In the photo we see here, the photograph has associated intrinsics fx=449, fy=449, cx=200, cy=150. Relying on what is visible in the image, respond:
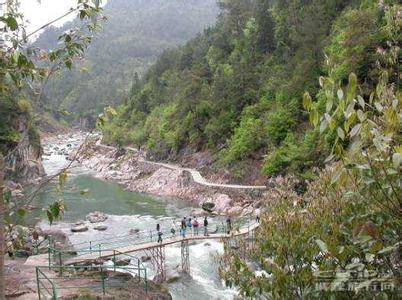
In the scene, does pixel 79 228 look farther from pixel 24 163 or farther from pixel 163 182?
pixel 24 163

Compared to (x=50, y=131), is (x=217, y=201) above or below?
below

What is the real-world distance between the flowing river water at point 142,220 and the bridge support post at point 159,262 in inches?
17.1

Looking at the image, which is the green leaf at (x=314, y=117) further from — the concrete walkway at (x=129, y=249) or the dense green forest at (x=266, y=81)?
the dense green forest at (x=266, y=81)

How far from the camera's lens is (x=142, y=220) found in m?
35.3

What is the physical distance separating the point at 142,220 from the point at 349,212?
1220 inches

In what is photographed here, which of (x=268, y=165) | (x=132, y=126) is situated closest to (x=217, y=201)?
(x=268, y=165)

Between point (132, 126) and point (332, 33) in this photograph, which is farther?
point (132, 126)

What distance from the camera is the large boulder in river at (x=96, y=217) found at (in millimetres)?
35125

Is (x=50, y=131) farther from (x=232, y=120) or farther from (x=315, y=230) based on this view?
(x=315, y=230)

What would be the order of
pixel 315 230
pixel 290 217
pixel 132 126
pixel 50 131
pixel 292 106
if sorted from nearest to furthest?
pixel 315 230 → pixel 290 217 → pixel 292 106 → pixel 132 126 → pixel 50 131

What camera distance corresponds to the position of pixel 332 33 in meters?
44.2

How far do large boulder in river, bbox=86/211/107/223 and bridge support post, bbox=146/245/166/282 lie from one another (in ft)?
40.4

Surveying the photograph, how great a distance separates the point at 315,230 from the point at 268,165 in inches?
1298

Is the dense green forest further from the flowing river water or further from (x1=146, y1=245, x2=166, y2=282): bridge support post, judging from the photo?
(x1=146, y1=245, x2=166, y2=282): bridge support post
